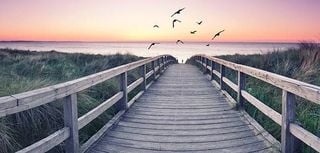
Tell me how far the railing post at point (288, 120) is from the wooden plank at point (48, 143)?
8.15 ft

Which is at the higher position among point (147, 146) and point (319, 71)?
point (319, 71)

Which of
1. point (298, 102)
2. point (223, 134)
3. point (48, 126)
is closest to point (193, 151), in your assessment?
point (223, 134)

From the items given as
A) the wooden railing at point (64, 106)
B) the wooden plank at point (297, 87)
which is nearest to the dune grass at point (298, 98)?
the wooden plank at point (297, 87)

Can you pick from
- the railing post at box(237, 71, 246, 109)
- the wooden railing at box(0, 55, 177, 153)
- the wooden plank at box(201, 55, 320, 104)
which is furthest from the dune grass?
the wooden railing at box(0, 55, 177, 153)

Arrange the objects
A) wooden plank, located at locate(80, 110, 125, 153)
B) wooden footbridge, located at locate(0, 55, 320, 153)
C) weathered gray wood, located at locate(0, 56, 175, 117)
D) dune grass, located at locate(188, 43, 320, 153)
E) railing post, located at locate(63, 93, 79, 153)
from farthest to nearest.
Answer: dune grass, located at locate(188, 43, 320, 153) < wooden plank, located at locate(80, 110, 125, 153) < railing post, located at locate(63, 93, 79, 153) < wooden footbridge, located at locate(0, 55, 320, 153) < weathered gray wood, located at locate(0, 56, 175, 117)

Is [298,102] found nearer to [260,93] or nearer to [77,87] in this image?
[260,93]

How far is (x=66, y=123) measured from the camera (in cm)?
328

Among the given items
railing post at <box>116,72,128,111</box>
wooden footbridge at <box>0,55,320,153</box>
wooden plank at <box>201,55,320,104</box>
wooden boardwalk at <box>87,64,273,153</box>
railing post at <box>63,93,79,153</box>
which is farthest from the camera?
railing post at <box>116,72,128,111</box>

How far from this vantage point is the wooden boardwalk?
399cm

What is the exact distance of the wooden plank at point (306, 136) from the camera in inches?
114

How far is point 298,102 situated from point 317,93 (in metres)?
3.15

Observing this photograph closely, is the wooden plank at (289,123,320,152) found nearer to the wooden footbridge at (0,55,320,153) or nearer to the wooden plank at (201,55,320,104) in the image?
the wooden footbridge at (0,55,320,153)

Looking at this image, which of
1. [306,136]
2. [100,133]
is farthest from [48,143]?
[306,136]

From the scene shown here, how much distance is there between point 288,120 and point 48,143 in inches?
104
